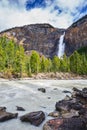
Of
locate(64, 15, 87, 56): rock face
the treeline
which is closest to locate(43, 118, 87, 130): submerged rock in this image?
the treeline

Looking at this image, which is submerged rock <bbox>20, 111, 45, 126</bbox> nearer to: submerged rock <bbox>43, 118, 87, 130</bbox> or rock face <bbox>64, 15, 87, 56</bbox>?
submerged rock <bbox>43, 118, 87, 130</bbox>

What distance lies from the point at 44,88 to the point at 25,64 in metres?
46.9

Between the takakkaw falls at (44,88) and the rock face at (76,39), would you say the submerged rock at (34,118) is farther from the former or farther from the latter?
the rock face at (76,39)

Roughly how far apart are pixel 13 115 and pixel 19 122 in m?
1.12

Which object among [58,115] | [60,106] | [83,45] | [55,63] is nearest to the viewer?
[58,115]

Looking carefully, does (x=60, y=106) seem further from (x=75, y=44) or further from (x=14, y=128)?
(x=75, y=44)

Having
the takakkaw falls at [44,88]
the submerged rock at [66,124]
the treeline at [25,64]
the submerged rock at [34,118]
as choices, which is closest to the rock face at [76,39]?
the takakkaw falls at [44,88]

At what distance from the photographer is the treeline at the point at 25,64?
242ft

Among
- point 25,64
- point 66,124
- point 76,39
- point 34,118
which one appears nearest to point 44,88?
point 34,118

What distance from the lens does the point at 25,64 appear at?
8200 cm

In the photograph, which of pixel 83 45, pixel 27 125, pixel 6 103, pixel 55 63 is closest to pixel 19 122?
pixel 27 125

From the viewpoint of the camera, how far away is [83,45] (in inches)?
7338

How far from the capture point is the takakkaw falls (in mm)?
15836

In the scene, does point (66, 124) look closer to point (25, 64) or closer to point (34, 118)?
point (34, 118)
